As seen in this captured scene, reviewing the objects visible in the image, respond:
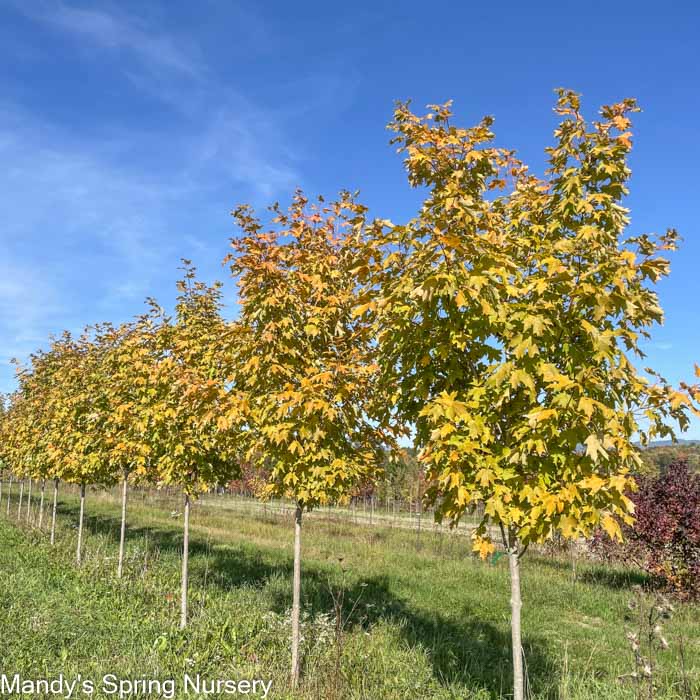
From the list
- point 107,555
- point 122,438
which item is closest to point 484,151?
point 122,438

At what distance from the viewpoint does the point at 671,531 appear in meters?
12.6

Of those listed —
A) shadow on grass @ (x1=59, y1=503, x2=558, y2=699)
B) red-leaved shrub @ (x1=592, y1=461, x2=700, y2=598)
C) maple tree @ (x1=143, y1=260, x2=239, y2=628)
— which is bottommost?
shadow on grass @ (x1=59, y1=503, x2=558, y2=699)

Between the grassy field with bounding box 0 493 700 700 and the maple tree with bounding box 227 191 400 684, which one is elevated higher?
the maple tree with bounding box 227 191 400 684

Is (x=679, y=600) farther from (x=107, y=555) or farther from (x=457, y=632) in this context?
(x=107, y=555)

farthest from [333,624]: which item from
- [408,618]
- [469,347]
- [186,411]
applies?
[469,347]

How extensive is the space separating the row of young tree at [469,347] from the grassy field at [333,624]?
3.82 ft

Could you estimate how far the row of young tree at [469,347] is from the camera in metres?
3.80

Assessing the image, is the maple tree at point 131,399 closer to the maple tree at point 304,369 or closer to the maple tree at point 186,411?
the maple tree at point 186,411

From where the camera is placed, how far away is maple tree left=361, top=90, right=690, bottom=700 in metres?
3.74

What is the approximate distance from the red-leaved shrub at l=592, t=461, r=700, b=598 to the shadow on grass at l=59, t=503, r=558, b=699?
5489mm

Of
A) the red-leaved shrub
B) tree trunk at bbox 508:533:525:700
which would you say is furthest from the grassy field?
tree trunk at bbox 508:533:525:700

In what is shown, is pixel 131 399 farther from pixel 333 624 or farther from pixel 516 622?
pixel 516 622

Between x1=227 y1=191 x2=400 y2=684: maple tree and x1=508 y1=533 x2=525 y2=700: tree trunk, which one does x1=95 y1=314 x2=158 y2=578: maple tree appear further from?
x1=508 y1=533 x2=525 y2=700: tree trunk

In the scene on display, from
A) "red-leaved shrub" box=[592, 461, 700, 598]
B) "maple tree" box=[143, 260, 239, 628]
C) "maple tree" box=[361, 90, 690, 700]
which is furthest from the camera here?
"red-leaved shrub" box=[592, 461, 700, 598]
